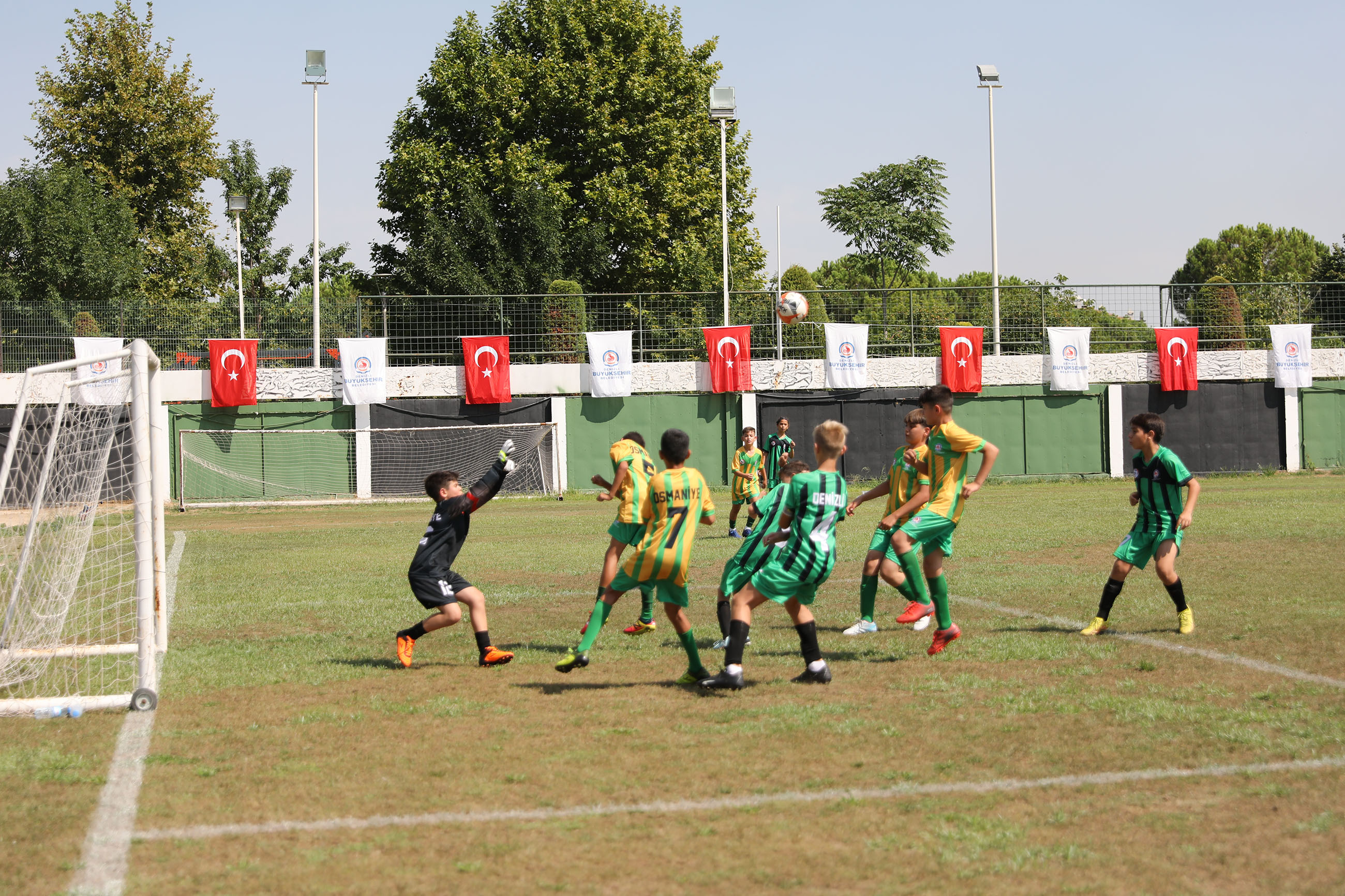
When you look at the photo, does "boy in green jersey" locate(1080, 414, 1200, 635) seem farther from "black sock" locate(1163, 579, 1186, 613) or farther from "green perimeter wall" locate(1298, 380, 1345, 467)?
"green perimeter wall" locate(1298, 380, 1345, 467)

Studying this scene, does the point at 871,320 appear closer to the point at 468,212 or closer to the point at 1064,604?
the point at 468,212

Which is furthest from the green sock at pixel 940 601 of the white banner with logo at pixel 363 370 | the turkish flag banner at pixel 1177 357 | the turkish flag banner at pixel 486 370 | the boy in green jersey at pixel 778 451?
the turkish flag banner at pixel 1177 357

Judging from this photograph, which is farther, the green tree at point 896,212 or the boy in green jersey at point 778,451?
the green tree at point 896,212

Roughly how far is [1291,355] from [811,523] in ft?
110

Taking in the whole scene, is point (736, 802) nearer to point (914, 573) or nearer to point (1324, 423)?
point (914, 573)

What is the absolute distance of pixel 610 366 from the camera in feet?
107

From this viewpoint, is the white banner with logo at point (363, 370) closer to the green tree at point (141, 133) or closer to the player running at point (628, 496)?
the green tree at point (141, 133)

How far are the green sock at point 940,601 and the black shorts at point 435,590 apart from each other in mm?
3517

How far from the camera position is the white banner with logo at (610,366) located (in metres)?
32.5

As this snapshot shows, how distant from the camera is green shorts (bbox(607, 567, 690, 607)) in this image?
24.6 ft

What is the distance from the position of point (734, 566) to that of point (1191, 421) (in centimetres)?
3163

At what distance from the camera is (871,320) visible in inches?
1352


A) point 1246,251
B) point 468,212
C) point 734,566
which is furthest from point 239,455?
point 1246,251

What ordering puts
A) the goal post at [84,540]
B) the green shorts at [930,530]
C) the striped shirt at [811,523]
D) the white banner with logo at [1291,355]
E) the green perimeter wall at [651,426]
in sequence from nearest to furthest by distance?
the striped shirt at [811,523] < the goal post at [84,540] < the green shorts at [930,530] < the green perimeter wall at [651,426] < the white banner with logo at [1291,355]
